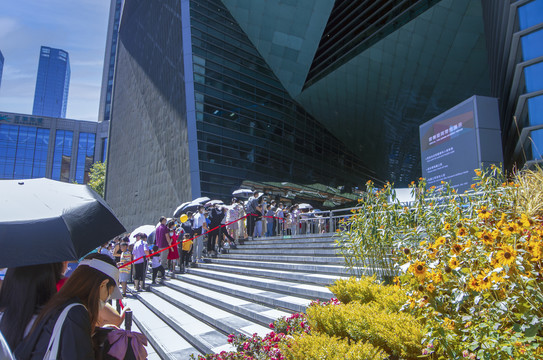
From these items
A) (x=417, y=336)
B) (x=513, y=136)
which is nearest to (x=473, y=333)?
(x=417, y=336)

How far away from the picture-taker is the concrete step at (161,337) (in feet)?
17.9

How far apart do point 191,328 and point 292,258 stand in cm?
385

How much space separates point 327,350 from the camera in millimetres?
2820

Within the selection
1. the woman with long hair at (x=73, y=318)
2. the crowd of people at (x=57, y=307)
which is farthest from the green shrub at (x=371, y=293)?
the woman with long hair at (x=73, y=318)

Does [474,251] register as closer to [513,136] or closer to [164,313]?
[164,313]

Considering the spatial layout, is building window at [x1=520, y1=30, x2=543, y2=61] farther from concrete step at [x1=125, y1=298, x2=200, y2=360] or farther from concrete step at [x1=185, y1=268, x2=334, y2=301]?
concrete step at [x1=125, y1=298, x2=200, y2=360]

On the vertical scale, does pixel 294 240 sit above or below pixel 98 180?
below

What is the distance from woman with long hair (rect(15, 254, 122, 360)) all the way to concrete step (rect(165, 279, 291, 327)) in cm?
394

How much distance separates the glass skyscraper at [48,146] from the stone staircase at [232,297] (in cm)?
9259

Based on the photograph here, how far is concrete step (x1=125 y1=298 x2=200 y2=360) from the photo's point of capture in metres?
5.45

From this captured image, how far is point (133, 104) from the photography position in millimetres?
41469

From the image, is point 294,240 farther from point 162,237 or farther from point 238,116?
point 238,116

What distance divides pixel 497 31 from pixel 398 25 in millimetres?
9943

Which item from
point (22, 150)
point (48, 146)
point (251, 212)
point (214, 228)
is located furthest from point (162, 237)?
point (22, 150)
